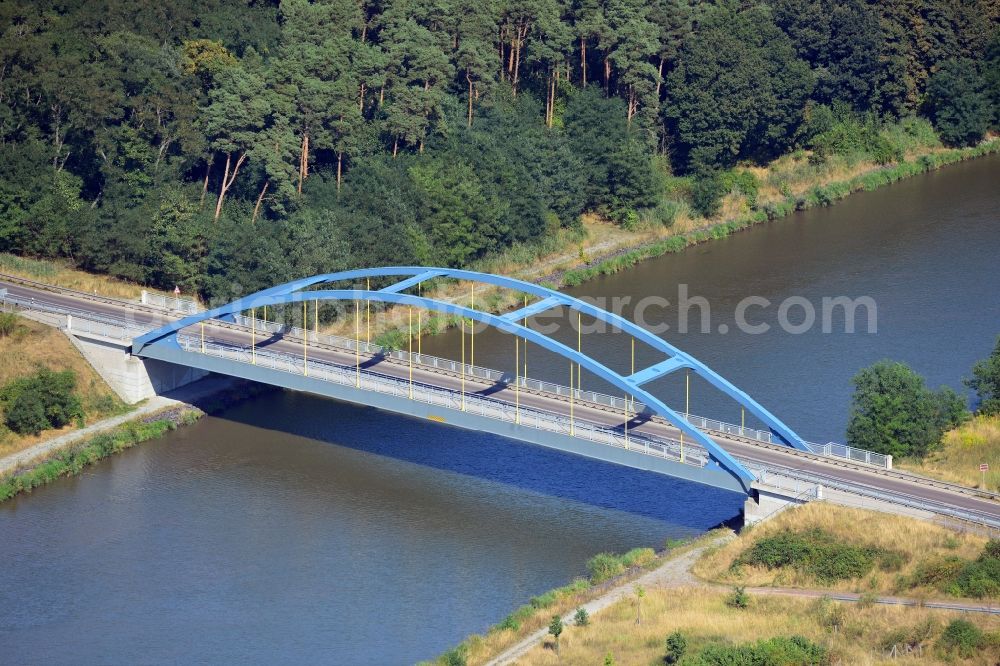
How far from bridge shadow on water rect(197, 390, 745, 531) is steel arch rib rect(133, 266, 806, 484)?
250cm

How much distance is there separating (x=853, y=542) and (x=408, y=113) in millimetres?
37797

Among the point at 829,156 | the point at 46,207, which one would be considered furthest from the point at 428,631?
the point at 829,156

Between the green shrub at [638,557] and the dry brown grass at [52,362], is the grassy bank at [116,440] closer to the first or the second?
the dry brown grass at [52,362]

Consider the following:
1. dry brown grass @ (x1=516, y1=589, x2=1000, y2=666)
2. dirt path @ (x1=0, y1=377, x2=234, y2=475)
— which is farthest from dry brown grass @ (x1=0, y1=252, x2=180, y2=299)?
dry brown grass @ (x1=516, y1=589, x2=1000, y2=666)

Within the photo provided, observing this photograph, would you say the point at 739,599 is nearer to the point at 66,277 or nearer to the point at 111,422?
the point at 111,422

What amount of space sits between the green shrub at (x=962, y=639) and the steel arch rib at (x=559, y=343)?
392 inches

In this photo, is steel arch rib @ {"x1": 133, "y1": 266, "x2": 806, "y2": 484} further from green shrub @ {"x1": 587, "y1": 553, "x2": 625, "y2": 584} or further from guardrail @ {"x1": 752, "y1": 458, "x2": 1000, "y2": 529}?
green shrub @ {"x1": 587, "y1": 553, "x2": 625, "y2": 584}

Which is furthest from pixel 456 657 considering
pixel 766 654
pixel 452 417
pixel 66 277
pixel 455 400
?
pixel 66 277

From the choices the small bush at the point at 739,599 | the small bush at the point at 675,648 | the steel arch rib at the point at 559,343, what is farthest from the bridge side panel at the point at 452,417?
the small bush at the point at 675,648

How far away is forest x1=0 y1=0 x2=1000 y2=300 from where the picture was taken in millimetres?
71938

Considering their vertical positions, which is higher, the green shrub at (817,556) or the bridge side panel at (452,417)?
the bridge side panel at (452,417)

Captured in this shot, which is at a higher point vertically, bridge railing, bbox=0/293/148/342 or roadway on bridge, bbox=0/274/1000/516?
bridge railing, bbox=0/293/148/342

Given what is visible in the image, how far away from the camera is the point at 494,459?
189 ft

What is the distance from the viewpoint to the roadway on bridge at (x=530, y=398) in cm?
5047
